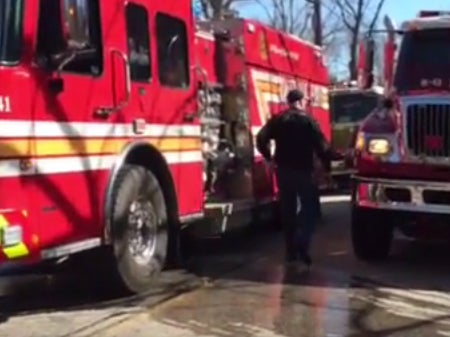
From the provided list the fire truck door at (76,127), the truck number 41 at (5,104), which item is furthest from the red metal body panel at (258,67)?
the truck number 41 at (5,104)

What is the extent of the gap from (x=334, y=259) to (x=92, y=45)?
13.5ft

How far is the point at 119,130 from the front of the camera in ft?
27.9

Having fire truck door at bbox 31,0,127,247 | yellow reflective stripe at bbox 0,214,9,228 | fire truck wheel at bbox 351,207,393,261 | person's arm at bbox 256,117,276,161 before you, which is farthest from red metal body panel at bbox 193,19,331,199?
yellow reflective stripe at bbox 0,214,9,228

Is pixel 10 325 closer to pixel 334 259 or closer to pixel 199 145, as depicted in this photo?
pixel 199 145

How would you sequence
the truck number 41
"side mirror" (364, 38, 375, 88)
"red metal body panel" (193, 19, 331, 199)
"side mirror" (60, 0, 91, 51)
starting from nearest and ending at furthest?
the truck number 41, "side mirror" (60, 0, 91, 51), "side mirror" (364, 38, 375, 88), "red metal body panel" (193, 19, 331, 199)

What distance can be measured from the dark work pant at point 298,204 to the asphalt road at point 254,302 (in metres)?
0.32

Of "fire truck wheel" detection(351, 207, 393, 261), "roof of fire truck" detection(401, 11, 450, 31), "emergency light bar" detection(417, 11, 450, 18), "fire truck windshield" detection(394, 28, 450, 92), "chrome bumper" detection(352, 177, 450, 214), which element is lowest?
"fire truck wheel" detection(351, 207, 393, 261)

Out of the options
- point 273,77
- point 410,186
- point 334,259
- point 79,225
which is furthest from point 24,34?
point 273,77

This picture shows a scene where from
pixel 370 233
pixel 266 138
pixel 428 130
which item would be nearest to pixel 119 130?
pixel 266 138

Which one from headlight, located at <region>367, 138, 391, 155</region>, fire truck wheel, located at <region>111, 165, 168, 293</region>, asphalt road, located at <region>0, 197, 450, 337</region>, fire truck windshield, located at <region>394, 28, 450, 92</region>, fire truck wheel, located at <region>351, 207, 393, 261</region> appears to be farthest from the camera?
fire truck windshield, located at <region>394, 28, 450, 92</region>

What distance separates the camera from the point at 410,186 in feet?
32.2

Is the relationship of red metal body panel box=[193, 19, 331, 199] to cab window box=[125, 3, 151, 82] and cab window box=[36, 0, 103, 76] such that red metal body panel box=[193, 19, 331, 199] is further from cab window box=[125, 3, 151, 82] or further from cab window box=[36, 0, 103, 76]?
cab window box=[36, 0, 103, 76]

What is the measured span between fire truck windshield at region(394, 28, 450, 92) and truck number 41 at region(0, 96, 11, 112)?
4.88m

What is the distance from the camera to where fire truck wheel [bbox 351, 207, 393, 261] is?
34.6 feet
